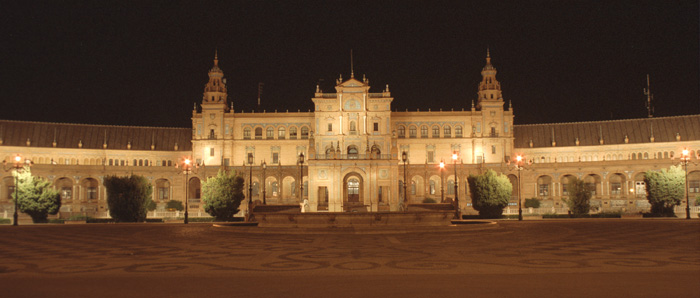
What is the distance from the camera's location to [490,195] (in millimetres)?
57625

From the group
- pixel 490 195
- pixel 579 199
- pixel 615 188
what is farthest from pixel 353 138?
pixel 579 199

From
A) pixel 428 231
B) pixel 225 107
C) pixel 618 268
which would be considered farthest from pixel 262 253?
pixel 225 107

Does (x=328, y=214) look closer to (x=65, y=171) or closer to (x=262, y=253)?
(x=262, y=253)

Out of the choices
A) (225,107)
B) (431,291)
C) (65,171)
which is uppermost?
(225,107)

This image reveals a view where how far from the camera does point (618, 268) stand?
→ 625 inches

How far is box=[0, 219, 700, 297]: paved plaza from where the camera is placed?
12789mm

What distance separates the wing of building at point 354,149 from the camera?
85125mm

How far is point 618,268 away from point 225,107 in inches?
3516

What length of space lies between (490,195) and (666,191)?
54.9ft

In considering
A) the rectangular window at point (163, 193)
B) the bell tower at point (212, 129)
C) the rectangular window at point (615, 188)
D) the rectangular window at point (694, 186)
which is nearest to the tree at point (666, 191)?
the rectangular window at point (694, 186)

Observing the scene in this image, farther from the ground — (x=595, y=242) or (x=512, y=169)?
(x=512, y=169)

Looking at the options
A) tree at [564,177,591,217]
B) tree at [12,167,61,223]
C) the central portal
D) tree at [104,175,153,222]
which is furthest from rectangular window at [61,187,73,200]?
tree at [564,177,591,217]

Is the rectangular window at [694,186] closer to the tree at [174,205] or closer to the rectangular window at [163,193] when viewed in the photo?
the tree at [174,205]

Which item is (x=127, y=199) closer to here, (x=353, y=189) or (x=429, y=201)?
(x=353, y=189)
